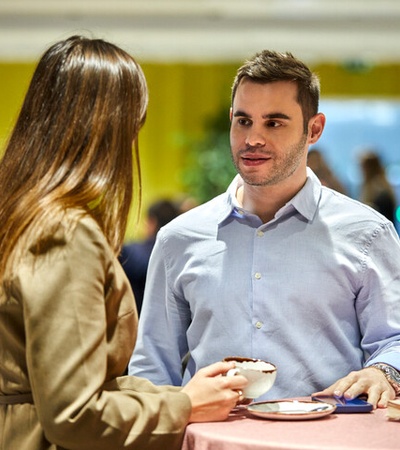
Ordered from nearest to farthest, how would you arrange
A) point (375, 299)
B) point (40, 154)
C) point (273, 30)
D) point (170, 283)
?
1. point (40, 154)
2. point (375, 299)
3. point (170, 283)
4. point (273, 30)

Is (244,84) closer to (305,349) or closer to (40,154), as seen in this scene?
(305,349)

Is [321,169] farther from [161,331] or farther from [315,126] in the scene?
[161,331]

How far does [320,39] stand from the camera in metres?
10.1

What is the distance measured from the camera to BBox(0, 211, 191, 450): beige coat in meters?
1.73

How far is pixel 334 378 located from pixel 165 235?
2.10ft

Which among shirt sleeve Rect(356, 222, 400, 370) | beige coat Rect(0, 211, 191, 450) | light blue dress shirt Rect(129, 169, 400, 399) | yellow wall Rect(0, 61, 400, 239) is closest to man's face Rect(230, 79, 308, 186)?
light blue dress shirt Rect(129, 169, 400, 399)

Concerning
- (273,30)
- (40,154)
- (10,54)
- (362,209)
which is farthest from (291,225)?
(10,54)

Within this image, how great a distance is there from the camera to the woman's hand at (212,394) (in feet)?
6.54

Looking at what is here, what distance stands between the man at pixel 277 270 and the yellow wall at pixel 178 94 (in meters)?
8.52

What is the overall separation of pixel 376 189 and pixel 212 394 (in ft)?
18.3

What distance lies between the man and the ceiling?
6.50 m

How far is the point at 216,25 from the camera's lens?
9.84 meters

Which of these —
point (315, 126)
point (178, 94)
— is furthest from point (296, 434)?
point (178, 94)

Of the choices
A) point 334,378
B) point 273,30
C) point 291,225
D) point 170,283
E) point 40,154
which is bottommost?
point 334,378
